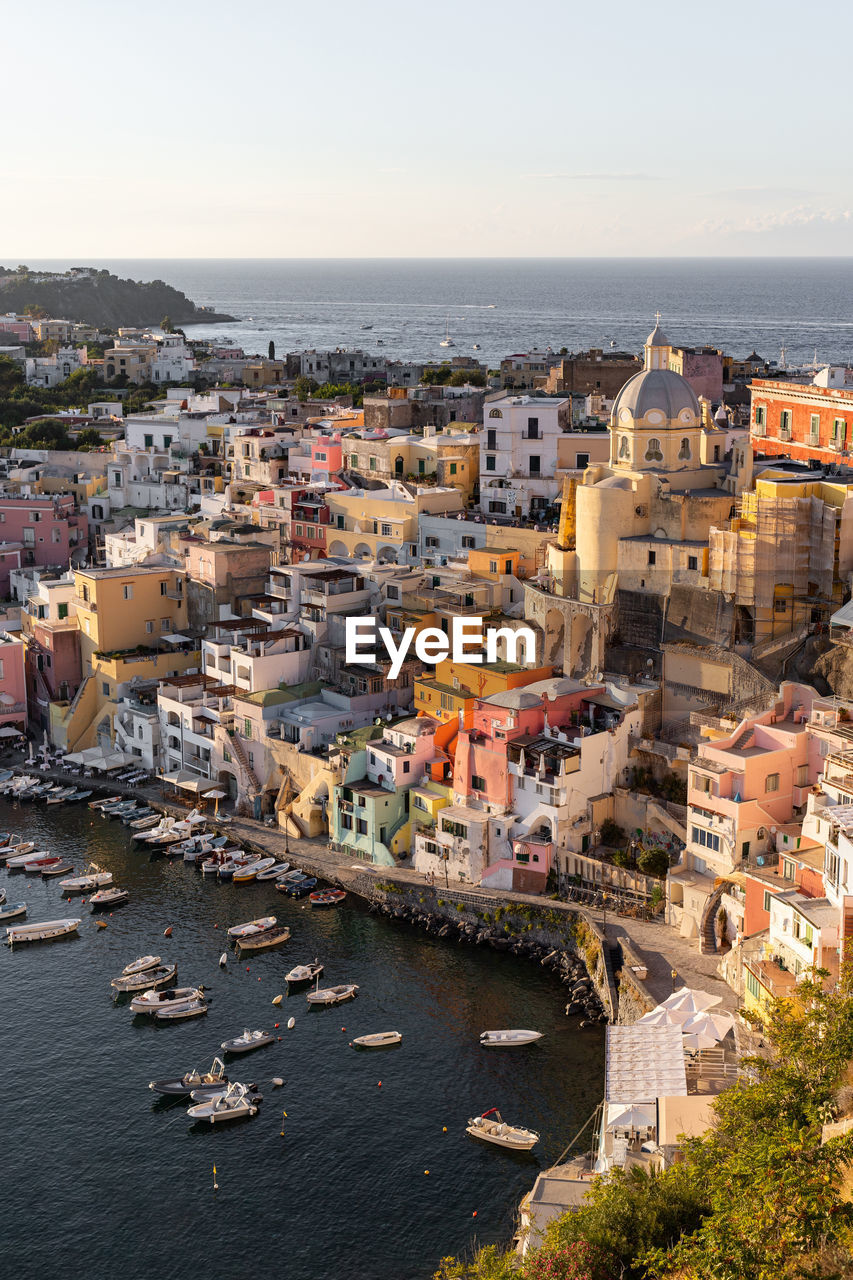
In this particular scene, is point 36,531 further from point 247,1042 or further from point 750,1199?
point 750,1199

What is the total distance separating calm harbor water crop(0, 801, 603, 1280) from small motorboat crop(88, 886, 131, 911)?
0.35 m

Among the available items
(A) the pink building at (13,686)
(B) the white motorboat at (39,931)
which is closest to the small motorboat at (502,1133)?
(B) the white motorboat at (39,931)

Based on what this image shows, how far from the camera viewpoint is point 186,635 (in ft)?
147

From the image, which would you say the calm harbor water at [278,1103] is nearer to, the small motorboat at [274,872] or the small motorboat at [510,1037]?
the small motorboat at [510,1037]

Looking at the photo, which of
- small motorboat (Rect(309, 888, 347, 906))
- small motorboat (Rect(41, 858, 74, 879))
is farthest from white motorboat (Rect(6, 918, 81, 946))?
small motorboat (Rect(309, 888, 347, 906))

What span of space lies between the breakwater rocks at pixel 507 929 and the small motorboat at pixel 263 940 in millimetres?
2345

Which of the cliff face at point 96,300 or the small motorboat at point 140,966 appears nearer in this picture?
the small motorboat at point 140,966

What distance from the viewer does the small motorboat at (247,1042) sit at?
2698cm

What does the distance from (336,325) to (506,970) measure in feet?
490

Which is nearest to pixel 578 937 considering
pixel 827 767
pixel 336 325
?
pixel 827 767

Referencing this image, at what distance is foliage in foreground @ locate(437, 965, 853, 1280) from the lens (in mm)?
15031

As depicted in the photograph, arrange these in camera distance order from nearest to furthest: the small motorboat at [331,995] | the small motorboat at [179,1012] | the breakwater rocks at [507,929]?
1. the small motorboat at [179,1012]
2. the small motorboat at [331,995]
3. the breakwater rocks at [507,929]

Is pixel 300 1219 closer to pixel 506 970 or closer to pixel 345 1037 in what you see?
pixel 345 1037

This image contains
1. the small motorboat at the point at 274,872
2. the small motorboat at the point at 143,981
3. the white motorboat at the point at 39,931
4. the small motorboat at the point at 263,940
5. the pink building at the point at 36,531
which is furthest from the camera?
the pink building at the point at 36,531
